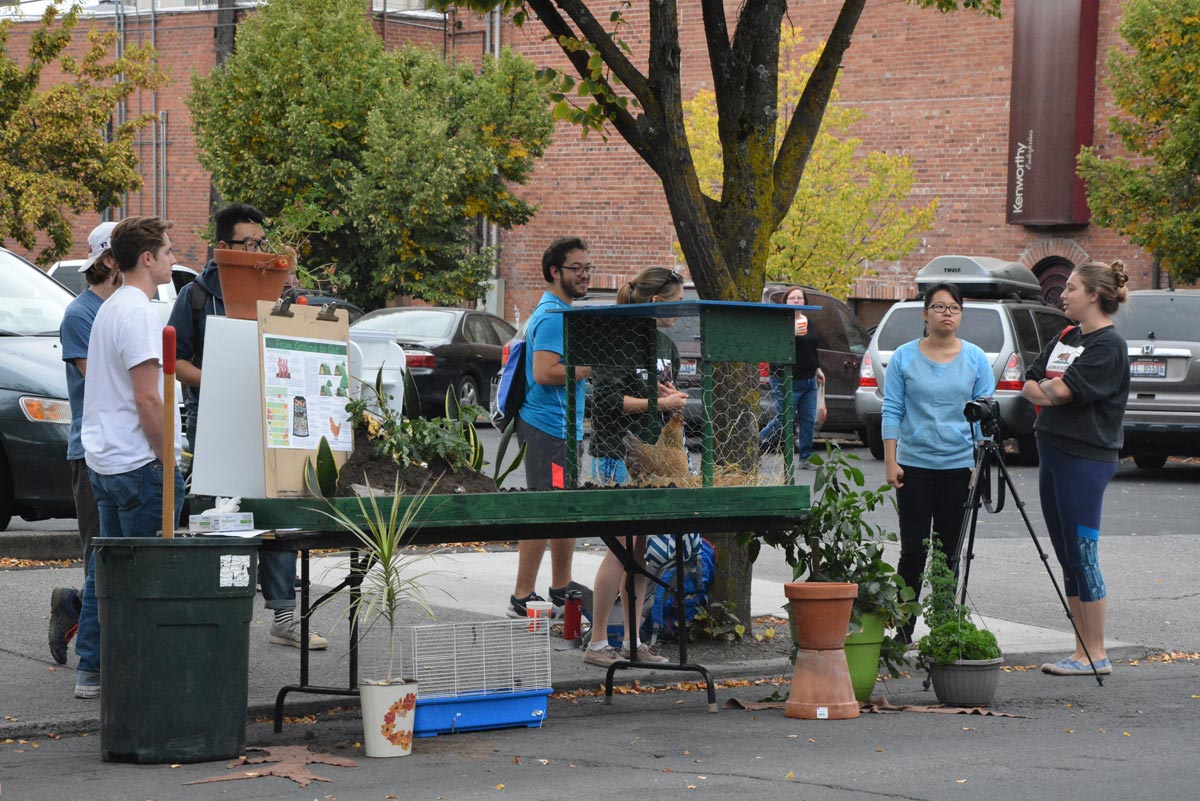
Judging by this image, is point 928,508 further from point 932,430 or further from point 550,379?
point 550,379

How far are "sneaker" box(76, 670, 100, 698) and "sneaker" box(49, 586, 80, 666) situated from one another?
1.75 feet

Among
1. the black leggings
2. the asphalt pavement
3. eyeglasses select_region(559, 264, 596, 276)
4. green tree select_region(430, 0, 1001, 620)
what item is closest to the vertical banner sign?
the asphalt pavement

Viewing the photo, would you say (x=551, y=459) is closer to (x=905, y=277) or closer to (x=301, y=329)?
(x=301, y=329)

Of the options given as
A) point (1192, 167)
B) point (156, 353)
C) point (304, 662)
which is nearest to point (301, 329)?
point (156, 353)

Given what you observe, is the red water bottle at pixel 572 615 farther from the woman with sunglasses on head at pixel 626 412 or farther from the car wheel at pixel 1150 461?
the car wheel at pixel 1150 461

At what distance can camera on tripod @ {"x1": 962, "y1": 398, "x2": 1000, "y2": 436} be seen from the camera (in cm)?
842

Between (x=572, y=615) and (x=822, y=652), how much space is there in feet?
6.35

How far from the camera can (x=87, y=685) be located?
734 centimetres

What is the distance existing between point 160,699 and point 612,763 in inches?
66.5

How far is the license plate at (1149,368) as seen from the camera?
1786 cm

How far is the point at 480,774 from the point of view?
6.26 meters

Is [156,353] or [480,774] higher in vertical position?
[156,353]

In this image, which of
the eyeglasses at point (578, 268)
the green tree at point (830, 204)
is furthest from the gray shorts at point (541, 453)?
the green tree at point (830, 204)

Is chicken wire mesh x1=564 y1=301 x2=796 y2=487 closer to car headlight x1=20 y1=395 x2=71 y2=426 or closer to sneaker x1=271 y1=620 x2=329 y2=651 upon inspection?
sneaker x1=271 y1=620 x2=329 y2=651
